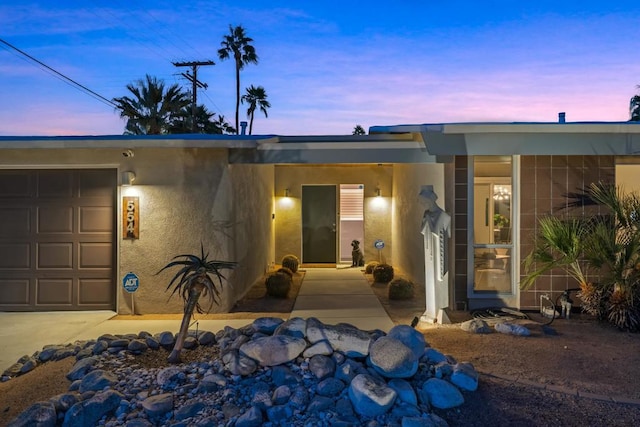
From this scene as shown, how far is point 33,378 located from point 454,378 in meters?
3.51

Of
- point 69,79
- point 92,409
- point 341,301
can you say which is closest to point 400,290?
point 341,301

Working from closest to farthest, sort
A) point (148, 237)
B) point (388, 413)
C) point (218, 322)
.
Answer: point (388, 413) → point (218, 322) → point (148, 237)

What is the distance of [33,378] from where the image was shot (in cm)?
400

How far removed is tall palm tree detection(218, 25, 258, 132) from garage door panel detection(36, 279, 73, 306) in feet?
73.4

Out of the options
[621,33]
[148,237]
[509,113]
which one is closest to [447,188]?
→ [148,237]

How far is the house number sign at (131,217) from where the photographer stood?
22.0ft

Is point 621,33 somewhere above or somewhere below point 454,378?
above

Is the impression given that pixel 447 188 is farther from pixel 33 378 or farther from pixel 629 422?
pixel 33 378

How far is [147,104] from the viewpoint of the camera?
1733cm

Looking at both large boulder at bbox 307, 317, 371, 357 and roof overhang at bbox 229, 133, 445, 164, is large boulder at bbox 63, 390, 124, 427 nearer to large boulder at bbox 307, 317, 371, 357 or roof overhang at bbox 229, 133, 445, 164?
large boulder at bbox 307, 317, 371, 357

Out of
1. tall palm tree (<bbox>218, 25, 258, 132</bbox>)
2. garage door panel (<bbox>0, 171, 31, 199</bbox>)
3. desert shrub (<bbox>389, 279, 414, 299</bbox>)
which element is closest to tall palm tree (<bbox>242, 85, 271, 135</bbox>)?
tall palm tree (<bbox>218, 25, 258, 132</bbox>)

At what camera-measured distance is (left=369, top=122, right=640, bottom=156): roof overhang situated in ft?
19.8

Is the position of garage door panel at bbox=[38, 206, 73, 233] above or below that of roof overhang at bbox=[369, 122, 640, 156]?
below

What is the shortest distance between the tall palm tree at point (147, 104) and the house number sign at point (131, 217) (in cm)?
1134
